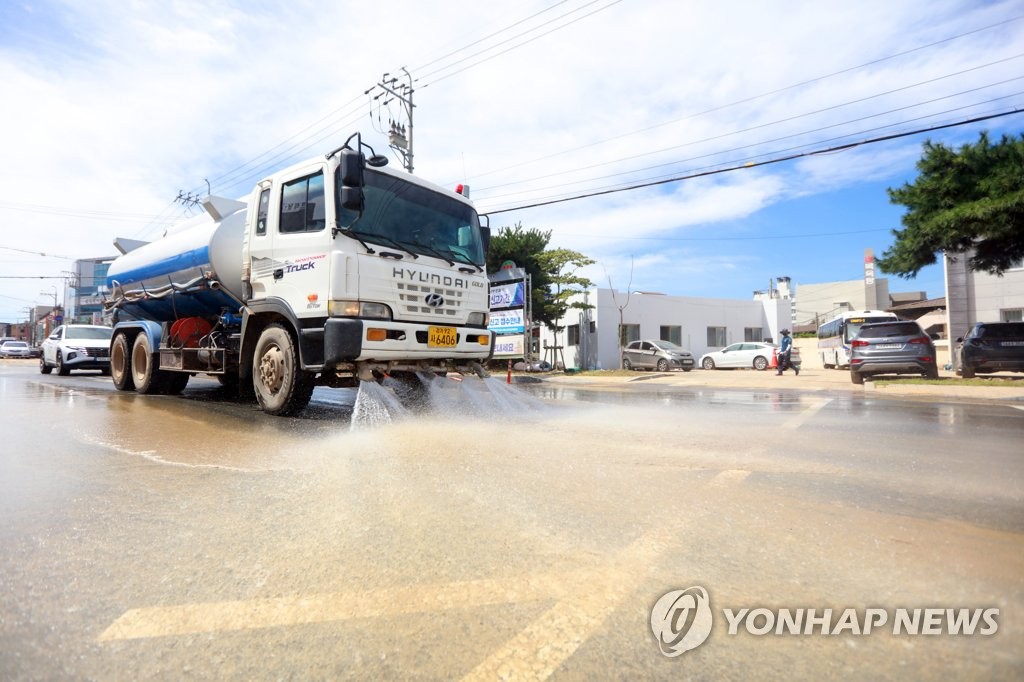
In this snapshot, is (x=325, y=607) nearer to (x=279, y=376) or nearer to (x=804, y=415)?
(x=279, y=376)

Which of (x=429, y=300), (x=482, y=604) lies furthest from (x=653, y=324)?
(x=482, y=604)

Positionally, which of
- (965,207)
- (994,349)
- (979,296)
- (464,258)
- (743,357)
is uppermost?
(965,207)

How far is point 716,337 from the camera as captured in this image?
32.7 m

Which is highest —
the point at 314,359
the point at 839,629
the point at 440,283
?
the point at 440,283

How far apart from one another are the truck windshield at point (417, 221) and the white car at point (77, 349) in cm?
1361

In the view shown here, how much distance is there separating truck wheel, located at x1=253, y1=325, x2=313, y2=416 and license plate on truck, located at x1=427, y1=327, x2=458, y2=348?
1390 millimetres

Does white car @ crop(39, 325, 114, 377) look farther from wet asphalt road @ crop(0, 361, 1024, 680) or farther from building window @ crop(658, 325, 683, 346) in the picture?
building window @ crop(658, 325, 683, 346)

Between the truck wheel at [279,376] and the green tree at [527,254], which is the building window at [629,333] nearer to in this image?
the green tree at [527,254]

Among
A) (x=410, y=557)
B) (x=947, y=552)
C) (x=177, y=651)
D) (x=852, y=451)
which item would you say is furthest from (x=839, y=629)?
(x=852, y=451)

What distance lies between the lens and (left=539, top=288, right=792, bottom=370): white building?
26984 mm

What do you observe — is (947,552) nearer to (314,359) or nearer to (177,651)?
(177,651)

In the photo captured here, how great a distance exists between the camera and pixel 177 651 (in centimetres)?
167

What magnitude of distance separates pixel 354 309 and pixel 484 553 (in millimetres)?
3605

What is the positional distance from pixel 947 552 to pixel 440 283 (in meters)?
4.97
